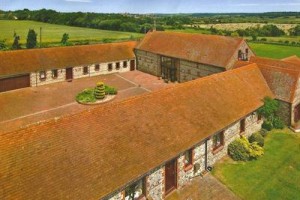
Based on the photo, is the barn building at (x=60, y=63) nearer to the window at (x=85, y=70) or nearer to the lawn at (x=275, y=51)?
the window at (x=85, y=70)

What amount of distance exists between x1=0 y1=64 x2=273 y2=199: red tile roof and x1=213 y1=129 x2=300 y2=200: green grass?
10.5 ft

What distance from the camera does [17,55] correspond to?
4022 cm

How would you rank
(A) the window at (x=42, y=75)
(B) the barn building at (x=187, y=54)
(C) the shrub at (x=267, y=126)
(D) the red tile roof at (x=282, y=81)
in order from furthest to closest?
(A) the window at (x=42, y=75), (B) the barn building at (x=187, y=54), (D) the red tile roof at (x=282, y=81), (C) the shrub at (x=267, y=126)

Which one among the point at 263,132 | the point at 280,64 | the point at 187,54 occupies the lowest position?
the point at 263,132

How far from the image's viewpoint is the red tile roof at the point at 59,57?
127 ft

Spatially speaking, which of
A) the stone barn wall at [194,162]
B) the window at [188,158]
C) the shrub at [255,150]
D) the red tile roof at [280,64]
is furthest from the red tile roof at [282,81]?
the window at [188,158]

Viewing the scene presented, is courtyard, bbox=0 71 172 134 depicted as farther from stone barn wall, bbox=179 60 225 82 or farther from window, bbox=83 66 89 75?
stone barn wall, bbox=179 60 225 82

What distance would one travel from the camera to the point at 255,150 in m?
21.5

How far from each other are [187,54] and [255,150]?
69.7ft

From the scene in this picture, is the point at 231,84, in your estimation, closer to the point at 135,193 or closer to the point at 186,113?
the point at 186,113

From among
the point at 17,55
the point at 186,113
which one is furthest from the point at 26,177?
the point at 17,55

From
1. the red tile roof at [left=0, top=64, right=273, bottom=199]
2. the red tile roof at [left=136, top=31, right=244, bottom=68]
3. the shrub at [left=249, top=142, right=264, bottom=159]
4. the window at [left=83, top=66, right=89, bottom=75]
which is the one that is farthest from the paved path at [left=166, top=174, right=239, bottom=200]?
the window at [left=83, top=66, right=89, bottom=75]

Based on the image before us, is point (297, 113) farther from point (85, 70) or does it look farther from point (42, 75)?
point (42, 75)

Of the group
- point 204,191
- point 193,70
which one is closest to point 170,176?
point 204,191
